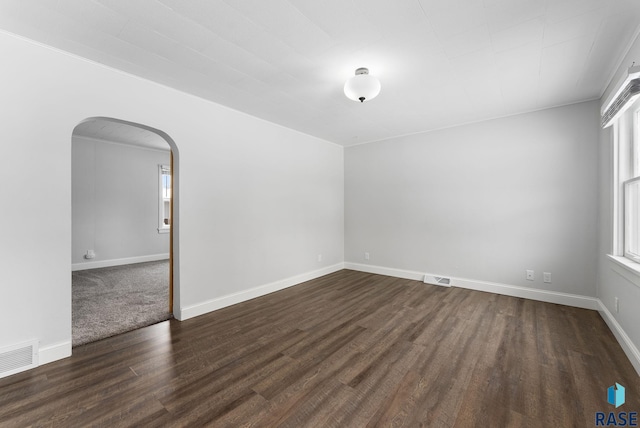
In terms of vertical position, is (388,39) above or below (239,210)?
above

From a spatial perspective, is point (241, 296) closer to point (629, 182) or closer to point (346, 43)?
point (346, 43)

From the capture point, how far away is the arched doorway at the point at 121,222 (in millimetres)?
3493

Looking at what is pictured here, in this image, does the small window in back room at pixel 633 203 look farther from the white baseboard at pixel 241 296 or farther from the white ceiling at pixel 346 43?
the white baseboard at pixel 241 296

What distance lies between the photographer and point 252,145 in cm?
389

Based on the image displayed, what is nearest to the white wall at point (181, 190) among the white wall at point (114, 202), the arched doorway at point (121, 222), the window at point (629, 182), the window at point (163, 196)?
the arched doorway at point (121, 222)

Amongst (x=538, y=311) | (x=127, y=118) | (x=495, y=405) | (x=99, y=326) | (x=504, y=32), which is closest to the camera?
(x=495, y=405)

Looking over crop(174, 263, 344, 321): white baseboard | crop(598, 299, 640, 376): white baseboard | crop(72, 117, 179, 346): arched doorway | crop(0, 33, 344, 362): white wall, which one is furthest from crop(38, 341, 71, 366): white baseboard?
crop(598, 299, 640, 376): white baseboard

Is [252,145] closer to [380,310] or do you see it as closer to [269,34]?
[269,34]

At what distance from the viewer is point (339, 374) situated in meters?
2.06

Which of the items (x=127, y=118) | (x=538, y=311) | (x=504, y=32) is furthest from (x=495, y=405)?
(x=127, y=118)

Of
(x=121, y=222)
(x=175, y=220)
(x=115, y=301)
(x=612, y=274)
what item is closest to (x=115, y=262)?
(x=121, y=222)

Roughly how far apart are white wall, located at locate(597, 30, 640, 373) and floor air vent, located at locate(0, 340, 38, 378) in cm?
467

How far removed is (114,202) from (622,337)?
8.16m

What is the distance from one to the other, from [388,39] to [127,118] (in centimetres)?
257
